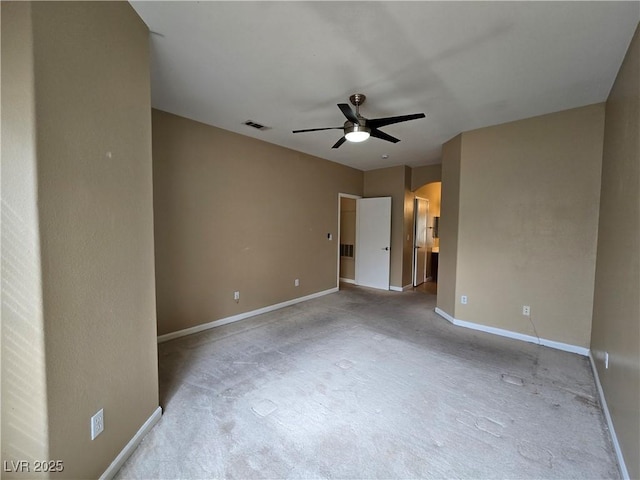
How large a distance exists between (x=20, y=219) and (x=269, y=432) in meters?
1.73

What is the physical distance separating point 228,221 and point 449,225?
125 inches

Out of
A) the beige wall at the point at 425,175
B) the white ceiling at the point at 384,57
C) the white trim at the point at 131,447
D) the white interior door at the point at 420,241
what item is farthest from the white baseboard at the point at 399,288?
the white trim at the point at 131,447

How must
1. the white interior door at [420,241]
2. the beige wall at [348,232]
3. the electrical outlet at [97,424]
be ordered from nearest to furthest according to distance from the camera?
the electrical outlet at [97,424] < the white interior door at [420,241] < the beige wall at [348,232]

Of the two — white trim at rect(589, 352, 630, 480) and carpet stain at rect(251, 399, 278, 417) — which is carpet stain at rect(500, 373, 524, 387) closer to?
white trim at rect(589, 352, 630, 480)

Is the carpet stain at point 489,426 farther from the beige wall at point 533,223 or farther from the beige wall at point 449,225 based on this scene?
the beige wall at point 449,225

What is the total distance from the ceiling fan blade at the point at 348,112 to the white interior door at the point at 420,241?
3808 millimetres

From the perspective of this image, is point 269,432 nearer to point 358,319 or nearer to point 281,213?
point 358,319

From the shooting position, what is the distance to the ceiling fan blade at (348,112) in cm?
215

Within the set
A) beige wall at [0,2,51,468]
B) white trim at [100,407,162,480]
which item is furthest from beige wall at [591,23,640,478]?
beige wall at [0,2,51,468]

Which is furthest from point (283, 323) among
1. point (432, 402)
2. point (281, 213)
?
point (432, 402)

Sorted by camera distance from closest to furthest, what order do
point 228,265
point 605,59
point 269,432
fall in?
point 269,432 → point 605,59 → point 228,265

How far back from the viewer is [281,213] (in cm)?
433

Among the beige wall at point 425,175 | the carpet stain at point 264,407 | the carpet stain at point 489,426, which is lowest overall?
the carpet stain at point 264,407

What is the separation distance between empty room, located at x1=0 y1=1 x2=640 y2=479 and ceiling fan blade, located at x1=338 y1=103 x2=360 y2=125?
19 mm
